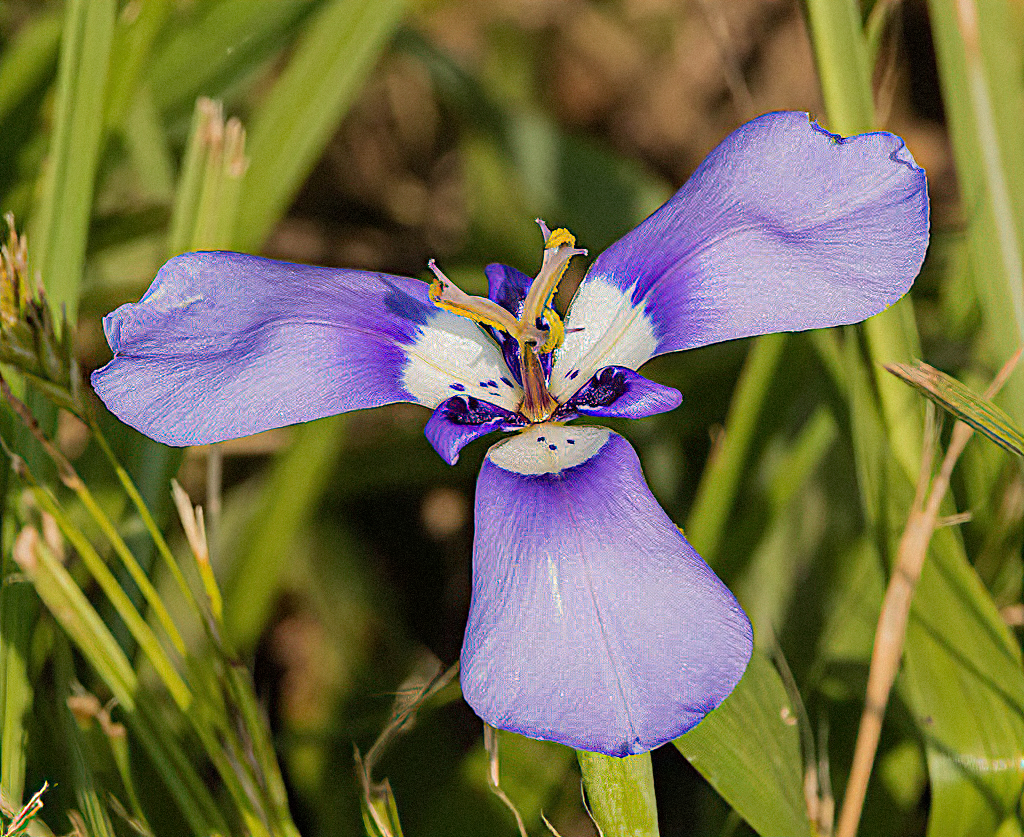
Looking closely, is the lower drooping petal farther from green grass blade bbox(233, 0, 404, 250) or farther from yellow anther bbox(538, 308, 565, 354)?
green grass blade bbox(233, 0, 404, 250)

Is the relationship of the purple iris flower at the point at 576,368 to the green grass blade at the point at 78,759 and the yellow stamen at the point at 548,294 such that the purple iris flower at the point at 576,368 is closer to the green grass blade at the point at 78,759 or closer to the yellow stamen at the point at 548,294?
the yellow stamen at the point at 548,294

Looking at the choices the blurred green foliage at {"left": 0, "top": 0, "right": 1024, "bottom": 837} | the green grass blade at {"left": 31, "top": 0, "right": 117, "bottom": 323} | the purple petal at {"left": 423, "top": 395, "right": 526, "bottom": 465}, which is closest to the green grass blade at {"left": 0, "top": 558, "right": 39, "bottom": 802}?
the blurred green foliage at {"left": 0, "top": 0, "right": 1024, "bottom": 837}

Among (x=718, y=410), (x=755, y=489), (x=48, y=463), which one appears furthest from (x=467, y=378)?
(x=718, y=410)

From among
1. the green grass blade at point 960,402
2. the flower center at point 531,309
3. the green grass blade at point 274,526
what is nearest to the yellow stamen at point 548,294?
the flower center at point 531,309

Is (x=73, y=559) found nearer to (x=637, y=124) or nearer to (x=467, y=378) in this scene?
(x=467, y=378)

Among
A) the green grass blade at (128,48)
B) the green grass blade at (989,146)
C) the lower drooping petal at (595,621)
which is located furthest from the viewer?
the green grass blade at (128,48)

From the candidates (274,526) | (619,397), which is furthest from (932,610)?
(274,526)
